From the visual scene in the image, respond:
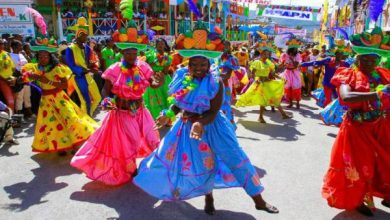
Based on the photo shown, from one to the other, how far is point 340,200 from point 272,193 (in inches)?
36.7

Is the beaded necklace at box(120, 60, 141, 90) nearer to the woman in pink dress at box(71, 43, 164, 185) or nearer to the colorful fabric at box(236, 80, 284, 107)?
the woman in pink dress at box(71, 43, 164, 185)

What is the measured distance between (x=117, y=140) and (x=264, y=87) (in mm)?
4964

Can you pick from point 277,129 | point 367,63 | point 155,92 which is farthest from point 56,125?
point 277,129

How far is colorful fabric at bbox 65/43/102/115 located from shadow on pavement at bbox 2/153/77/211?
1.73 m

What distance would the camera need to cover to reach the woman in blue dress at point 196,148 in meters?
3.55

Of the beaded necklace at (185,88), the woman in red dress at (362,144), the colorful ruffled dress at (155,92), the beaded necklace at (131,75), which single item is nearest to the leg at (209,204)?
the beaded necklace at (185,88)

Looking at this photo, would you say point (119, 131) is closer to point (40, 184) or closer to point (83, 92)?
point (40, 184)

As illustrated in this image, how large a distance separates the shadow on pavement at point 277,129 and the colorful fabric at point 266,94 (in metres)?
0.49

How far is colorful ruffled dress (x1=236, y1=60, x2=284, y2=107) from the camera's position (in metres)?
8.72

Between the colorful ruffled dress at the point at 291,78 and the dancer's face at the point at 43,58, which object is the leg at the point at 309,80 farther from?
the dancer's face at the point at 43,58

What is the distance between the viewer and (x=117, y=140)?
15.1 ft

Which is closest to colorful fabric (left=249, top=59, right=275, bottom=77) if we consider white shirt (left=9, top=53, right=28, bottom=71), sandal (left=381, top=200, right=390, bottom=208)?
sandal (left=381, top=200, right=390, bottom=208)

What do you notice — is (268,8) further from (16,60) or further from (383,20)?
(16,60)

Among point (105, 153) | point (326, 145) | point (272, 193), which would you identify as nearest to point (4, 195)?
point (105, 153)
